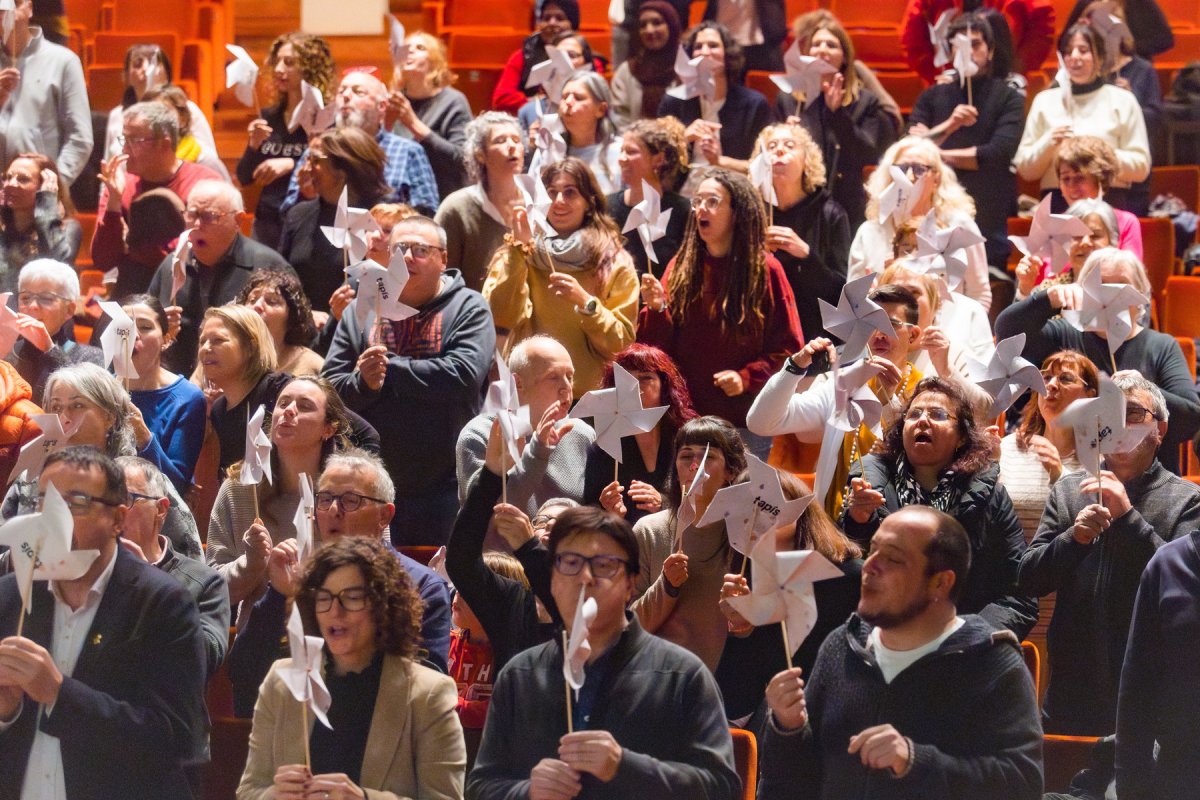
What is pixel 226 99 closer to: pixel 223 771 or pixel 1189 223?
pixel 1189 223

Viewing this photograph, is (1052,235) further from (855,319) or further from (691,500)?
(691,500)

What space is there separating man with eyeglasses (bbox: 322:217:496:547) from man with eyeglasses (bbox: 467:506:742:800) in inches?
55.7

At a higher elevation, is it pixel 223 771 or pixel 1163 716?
pixel 1163 716

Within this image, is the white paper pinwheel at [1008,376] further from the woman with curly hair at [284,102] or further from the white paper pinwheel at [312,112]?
the woman with curly hair at [284,102]

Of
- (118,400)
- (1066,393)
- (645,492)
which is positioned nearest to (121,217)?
(118,400)

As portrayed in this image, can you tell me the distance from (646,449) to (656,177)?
1.49 metres

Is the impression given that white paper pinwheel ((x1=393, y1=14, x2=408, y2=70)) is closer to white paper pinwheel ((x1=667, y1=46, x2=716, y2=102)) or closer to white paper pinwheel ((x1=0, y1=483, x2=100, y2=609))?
white paper pinwheel ((x1=667, y1=46, x2=716, y2=102))

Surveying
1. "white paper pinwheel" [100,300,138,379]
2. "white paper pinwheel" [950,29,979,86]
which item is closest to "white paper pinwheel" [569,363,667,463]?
"white paper pinwheel" [100,300,138,379]

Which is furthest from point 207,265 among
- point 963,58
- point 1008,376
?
point 963,58

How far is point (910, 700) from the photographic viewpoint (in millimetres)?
3027

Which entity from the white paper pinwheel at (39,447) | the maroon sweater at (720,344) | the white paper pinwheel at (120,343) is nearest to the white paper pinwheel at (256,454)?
the white paper pinwheel at (39,447)

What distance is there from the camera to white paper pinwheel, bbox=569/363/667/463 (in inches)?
155

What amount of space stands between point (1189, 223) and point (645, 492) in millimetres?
3575

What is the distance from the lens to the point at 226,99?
8.04 meters
